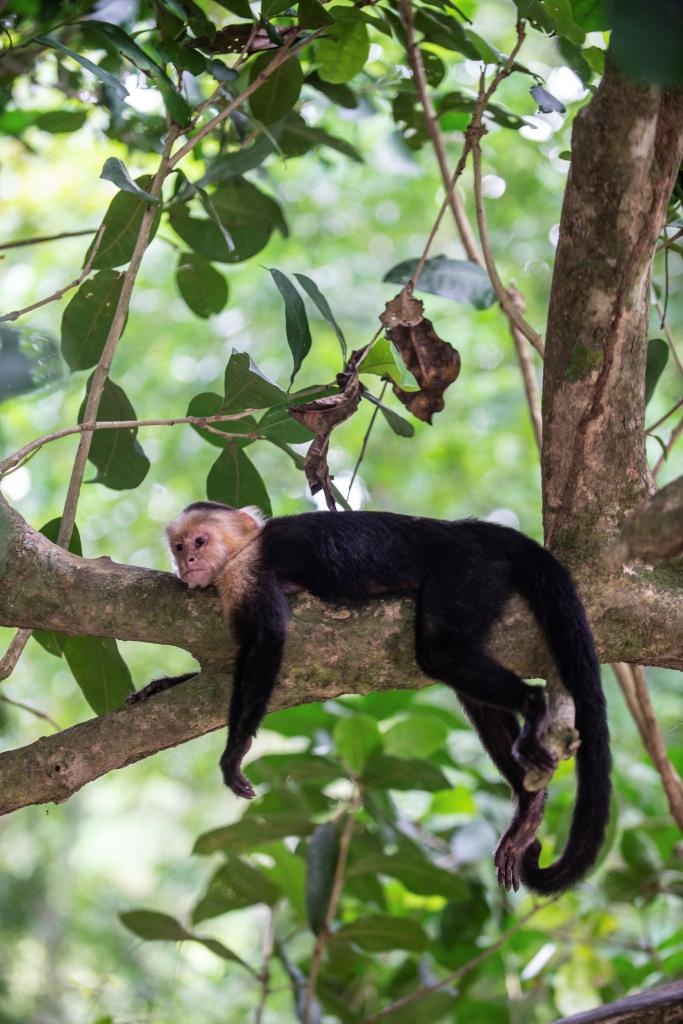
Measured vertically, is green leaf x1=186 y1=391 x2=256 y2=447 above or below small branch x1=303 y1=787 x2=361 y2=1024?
above

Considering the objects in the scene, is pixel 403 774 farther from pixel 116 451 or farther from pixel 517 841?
pixel 116 451

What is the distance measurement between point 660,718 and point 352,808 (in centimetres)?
362

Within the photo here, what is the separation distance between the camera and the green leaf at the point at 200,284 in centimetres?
304

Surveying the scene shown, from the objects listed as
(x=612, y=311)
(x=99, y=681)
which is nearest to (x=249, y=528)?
(x=99, y=681)

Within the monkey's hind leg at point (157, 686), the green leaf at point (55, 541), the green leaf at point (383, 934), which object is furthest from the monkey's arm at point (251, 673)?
the green leaf at point (383, 934)

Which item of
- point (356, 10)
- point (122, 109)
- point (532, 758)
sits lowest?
point (532, 758)

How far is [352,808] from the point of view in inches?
110

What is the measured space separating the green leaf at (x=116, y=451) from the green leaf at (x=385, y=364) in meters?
0.71

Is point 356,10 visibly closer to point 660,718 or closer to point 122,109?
point 122,109

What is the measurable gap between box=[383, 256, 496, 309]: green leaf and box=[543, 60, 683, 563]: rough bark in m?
0.63

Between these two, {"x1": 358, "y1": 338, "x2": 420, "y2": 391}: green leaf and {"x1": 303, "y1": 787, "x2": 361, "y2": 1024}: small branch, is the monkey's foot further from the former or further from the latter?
{"x1": 303, "y1": 787, "x2": 361, "y2": 1024}: small branch

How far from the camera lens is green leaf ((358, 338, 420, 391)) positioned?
206 cm

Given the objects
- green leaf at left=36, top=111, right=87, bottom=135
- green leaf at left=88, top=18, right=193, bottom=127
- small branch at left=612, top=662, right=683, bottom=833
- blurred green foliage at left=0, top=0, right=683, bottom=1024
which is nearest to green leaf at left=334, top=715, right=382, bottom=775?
blurred green foliage at left=0, top=0, right=683, bottom=1024

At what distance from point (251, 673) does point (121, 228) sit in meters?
1.19
